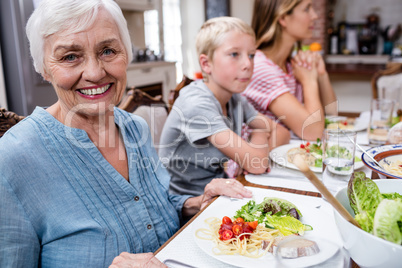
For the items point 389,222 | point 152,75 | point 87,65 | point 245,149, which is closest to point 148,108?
point 245,149

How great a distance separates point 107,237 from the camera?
3.12 feet

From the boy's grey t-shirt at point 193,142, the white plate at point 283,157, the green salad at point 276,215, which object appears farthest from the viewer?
the boy's grey t-shirt at point 193,142

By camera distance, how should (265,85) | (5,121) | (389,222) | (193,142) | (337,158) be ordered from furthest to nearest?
1. (265,85)
2. (193,142)
3. (337,158)
4. (5,121)
5. (389,222)

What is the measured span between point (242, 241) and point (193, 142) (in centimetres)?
83

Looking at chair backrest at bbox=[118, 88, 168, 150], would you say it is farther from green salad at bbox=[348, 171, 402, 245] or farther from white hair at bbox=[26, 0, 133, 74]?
green salad at bbox=[348, 171, 402, 245]

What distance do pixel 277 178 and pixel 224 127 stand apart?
34 centimetres

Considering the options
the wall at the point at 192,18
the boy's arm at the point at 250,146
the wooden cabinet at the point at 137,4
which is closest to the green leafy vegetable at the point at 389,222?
the boy's arm at the point at 250,146

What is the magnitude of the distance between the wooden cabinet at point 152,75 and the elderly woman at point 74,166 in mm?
3362

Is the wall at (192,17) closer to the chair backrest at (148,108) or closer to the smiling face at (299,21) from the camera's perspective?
the smiling face at (299,21)

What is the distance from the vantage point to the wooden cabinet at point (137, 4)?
466cm

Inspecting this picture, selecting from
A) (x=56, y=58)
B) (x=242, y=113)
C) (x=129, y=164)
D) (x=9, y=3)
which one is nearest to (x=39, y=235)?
(x=129, y=164)

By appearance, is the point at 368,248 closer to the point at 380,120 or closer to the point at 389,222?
the point at 389,222

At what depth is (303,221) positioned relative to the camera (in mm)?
930

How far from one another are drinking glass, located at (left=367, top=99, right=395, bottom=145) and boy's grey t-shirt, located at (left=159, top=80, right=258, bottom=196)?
72cm
